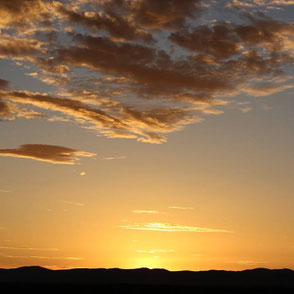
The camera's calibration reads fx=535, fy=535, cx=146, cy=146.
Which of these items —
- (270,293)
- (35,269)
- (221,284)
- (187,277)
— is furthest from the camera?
(35,269)

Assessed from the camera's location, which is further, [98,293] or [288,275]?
[288,275]

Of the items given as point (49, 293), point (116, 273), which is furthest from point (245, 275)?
point (49, 293)

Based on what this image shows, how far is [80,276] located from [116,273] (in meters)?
12.4

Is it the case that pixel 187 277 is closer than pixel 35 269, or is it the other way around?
pixel 187 277

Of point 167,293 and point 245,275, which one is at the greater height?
point 245,275

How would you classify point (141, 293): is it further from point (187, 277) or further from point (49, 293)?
point (187, 277)

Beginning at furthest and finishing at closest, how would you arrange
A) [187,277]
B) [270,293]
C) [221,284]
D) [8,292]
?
[187,277] < [221,284] < [270,293] < [8,292]

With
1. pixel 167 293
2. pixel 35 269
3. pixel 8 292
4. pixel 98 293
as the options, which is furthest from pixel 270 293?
pixel 35 269

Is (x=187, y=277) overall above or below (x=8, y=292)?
above

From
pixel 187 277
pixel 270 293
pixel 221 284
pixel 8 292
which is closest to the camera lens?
pixel 8 292

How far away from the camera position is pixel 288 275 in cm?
18150

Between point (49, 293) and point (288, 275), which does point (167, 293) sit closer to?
point (49, 293)

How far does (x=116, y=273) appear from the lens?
184625 mm

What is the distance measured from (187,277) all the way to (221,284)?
1537cm
